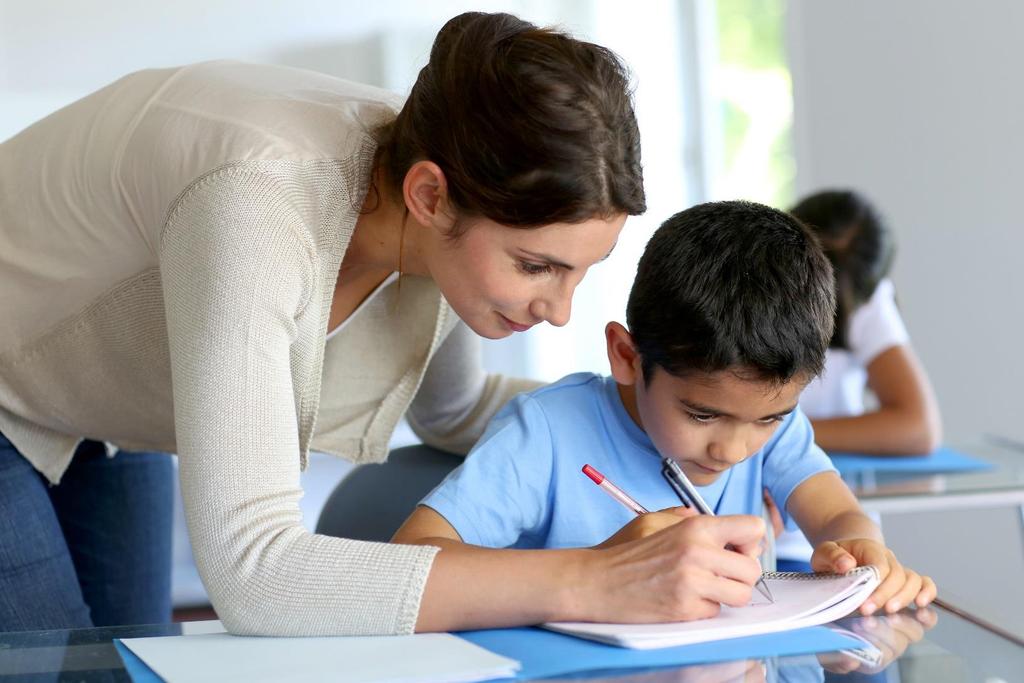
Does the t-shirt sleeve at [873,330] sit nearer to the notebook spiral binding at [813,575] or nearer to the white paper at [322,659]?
the notebook spiral binding at [813,575]

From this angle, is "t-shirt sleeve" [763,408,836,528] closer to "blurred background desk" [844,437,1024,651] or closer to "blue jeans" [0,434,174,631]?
"blue jeans" [0,434,174,631]

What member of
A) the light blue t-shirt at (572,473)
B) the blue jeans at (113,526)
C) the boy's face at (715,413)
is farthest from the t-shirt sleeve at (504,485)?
the blue jeans at (113,526)

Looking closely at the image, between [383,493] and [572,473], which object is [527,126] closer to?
[572,473]

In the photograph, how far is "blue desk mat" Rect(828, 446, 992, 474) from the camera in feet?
6.55

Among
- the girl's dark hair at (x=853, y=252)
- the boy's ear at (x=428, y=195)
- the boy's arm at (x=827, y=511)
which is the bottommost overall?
the girl's dark hair at (x=853, y=252)

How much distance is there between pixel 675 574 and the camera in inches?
38.2

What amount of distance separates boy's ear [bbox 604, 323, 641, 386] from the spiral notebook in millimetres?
266

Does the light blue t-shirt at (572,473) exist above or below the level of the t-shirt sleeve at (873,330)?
above

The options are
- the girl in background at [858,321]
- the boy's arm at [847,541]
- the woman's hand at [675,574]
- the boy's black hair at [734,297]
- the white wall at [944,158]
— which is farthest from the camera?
the white wall at [944,158]

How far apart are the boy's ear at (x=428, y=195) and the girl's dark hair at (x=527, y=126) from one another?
11 millimetres

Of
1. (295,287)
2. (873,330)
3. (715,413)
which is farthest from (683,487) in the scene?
(873,330)

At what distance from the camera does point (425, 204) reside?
119 cm

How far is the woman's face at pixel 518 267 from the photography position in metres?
1.12

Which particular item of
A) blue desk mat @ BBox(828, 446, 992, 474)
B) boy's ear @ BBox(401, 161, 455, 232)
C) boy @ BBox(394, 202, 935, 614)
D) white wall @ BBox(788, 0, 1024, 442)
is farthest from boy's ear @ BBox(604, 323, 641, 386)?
white wall @ BBox(788, 0, 1024, 442)
